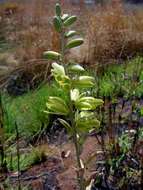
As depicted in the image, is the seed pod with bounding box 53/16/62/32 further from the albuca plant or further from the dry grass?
the dry grass

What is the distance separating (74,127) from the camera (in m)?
1.81

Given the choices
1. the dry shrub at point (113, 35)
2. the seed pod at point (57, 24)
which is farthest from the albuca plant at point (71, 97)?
the dry shrub at point (113, 35)

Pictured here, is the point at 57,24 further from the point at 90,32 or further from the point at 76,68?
the point at 90,32

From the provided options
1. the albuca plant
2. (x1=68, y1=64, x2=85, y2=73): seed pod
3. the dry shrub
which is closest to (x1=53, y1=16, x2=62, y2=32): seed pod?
the albuca plant

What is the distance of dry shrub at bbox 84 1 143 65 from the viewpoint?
876 cm

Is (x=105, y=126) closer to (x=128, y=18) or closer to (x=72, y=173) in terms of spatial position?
(x=72, y=173)

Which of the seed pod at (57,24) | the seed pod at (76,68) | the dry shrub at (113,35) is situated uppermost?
the seed pod at (57,24)

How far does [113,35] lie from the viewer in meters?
9.18

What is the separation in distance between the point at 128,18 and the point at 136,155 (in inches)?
279

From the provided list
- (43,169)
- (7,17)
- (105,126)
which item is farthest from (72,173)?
(7,17)

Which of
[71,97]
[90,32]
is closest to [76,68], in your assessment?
[71,97]

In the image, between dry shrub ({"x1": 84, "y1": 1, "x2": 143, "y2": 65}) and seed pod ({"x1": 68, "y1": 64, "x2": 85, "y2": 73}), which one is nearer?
seed pod ({"x1": 68, "y1": 64, "x2": 85, "y2": 73})

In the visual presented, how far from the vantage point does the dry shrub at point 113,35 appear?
8758 mm

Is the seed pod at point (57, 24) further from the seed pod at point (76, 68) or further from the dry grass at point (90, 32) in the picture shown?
the dry grass at point (90, 32)
